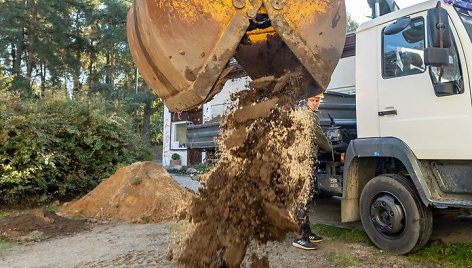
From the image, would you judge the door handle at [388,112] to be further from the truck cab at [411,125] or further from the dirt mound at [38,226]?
the dirt mound at [38,226]

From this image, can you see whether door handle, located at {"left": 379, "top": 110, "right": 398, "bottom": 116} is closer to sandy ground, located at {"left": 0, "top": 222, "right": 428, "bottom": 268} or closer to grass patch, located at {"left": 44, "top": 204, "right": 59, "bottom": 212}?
sandy ground, located at {"left": 0, "top": 222, "right": 428, "bottom": 268}

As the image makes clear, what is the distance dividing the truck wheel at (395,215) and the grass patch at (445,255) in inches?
5.8

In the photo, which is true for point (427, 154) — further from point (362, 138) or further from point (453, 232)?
point (453, 232)

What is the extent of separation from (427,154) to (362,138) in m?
0.83

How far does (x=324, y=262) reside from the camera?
12.8 ft

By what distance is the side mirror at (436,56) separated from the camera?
132 inches

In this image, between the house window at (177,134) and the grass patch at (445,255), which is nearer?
the grass patch at (445,255)

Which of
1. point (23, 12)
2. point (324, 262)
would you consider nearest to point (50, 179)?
point (324, 262)

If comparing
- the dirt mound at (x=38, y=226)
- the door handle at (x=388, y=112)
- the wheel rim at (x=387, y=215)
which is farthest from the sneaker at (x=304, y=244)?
the dirt mound at (x=38, y=226)

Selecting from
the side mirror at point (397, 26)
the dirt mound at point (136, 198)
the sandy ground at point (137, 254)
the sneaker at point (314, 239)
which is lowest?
the sandy ground at point (137, 254)

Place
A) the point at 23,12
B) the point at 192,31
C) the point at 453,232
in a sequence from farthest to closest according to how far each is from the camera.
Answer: the point at 23,12 → the point at 453,232 → the point at 192,31

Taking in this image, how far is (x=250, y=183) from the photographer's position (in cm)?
287

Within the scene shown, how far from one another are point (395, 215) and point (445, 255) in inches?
25.8

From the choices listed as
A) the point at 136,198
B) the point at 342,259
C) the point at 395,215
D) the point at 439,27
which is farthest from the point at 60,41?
the point at 439,27
